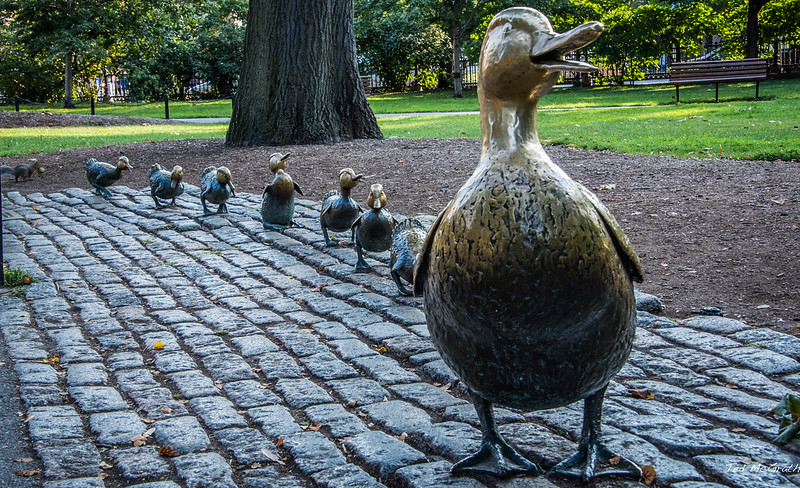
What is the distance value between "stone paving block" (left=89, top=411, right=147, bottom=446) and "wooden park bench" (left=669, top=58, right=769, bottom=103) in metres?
19.1

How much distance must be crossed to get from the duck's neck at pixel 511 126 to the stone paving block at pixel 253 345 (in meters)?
2.59

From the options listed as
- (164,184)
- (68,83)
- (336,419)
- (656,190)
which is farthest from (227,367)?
(68,83)

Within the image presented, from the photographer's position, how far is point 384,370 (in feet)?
15.3

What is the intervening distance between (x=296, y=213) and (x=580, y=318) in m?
6.75

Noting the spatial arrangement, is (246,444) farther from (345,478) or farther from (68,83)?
(68,83)

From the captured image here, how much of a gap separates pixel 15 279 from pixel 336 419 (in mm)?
3997

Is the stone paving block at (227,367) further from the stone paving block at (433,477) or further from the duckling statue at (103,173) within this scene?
the duckling statue at (103,173)

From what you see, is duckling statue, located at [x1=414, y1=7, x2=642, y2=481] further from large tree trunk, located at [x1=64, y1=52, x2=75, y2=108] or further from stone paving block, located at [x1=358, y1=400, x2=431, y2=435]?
large tree trunk, located at [x1=64, y1=52, x2=75, y2=108]

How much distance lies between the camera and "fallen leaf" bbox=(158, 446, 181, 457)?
12.1 feet

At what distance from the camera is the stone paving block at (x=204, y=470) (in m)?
3.42

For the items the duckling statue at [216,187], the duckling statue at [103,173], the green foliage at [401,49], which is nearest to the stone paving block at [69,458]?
the duckling statue at [216,187]

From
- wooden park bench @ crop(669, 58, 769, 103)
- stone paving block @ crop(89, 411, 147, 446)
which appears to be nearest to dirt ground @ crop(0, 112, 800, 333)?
stone paving block @ crop(89, 411, 147, 446)

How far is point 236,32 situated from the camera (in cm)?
3647

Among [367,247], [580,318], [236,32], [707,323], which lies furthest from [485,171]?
[236,32]
